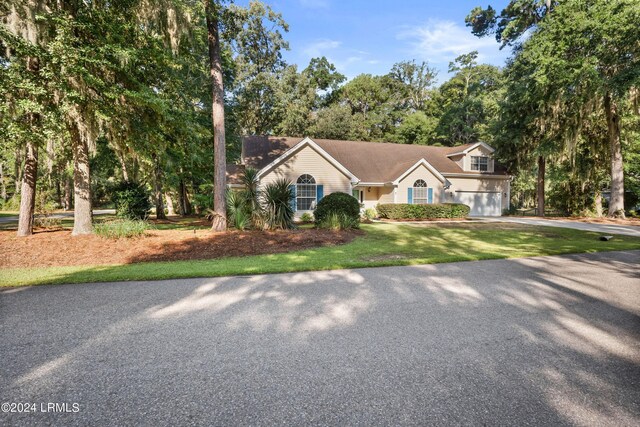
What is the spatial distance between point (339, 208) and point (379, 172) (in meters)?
10.1

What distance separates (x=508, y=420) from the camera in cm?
225

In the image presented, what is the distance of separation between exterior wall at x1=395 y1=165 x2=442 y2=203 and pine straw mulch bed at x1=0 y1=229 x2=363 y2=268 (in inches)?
442

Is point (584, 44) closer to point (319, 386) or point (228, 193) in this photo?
point (228, 193)

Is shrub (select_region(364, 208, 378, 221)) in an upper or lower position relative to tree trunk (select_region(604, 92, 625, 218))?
lower

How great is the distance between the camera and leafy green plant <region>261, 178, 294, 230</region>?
470 inches

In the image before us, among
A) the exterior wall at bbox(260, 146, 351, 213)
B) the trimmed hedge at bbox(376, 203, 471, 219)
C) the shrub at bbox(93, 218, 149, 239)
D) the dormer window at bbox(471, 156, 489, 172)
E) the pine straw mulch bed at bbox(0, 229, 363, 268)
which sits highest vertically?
the dormer window at bbox(471, 156, 489, 172)

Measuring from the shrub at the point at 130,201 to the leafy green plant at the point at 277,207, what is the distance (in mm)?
7740

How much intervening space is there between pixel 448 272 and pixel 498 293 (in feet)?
4.75

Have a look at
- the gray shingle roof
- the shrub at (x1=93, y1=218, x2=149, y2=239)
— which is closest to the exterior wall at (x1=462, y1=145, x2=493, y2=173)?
the gray shingle roof

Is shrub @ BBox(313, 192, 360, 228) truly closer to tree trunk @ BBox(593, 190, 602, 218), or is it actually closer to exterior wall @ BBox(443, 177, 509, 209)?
exterior wall @ BBox(443, 177, 509, 209)

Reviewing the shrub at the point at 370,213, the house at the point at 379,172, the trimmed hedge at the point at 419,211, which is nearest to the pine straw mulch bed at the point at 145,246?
the house at the point at 379,172

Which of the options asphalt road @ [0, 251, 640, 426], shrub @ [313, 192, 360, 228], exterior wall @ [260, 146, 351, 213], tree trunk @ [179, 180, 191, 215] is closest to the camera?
asphalt road @ [0, 251, 640, 426]

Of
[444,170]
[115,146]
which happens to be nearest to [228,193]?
[115,146]

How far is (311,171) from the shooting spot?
18.7 m
